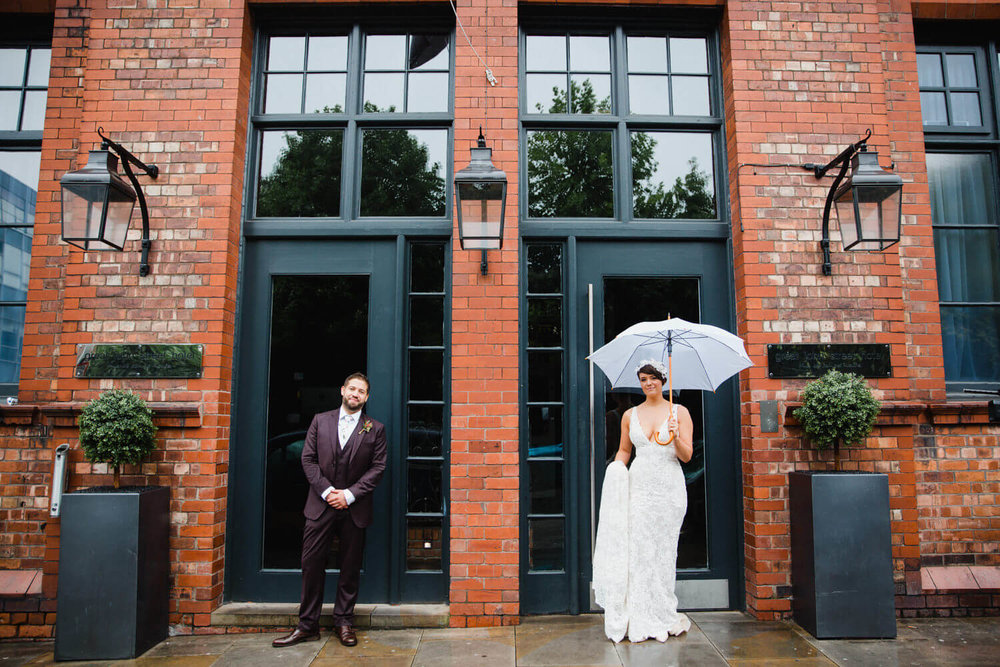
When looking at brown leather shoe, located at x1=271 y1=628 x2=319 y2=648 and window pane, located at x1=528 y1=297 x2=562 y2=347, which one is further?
window pane, located at x1=528 y1=297 x2=562 y2=347

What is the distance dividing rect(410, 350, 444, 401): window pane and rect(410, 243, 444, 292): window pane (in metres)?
0.52

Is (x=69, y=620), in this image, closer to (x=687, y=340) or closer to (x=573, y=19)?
(x=687, y=340)

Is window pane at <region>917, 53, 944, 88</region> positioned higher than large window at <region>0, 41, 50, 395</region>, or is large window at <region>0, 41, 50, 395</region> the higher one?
window pane at <region>917, 53, 944, 88</region>

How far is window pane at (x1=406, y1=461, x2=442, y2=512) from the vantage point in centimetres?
467

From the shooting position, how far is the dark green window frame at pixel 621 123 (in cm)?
494

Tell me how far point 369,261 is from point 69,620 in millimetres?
3110

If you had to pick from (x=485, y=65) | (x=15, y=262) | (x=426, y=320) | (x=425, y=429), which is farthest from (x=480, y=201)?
(x=15, y=262)

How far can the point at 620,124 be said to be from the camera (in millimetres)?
5055

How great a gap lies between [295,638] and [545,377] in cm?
253

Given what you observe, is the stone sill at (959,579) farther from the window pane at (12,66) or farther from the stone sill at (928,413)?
the window pane at (12,66)

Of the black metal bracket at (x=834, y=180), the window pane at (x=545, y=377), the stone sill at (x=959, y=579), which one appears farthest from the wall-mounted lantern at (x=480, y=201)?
the stone sill at (x=959, y=579)

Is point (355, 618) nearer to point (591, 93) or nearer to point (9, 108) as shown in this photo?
point (591, 93)

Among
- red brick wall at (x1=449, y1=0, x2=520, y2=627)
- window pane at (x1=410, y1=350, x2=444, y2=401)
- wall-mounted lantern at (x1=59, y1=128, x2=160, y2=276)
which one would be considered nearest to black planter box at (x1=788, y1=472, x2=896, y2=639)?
red brick wall at (x1=449, y1=0, x2=520, y2=627)

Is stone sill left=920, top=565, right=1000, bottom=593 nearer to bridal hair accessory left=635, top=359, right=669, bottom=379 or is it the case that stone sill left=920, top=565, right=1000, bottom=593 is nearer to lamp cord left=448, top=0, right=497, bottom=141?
bridal hair accessory left=635, top=359, right=669, bottom=379
